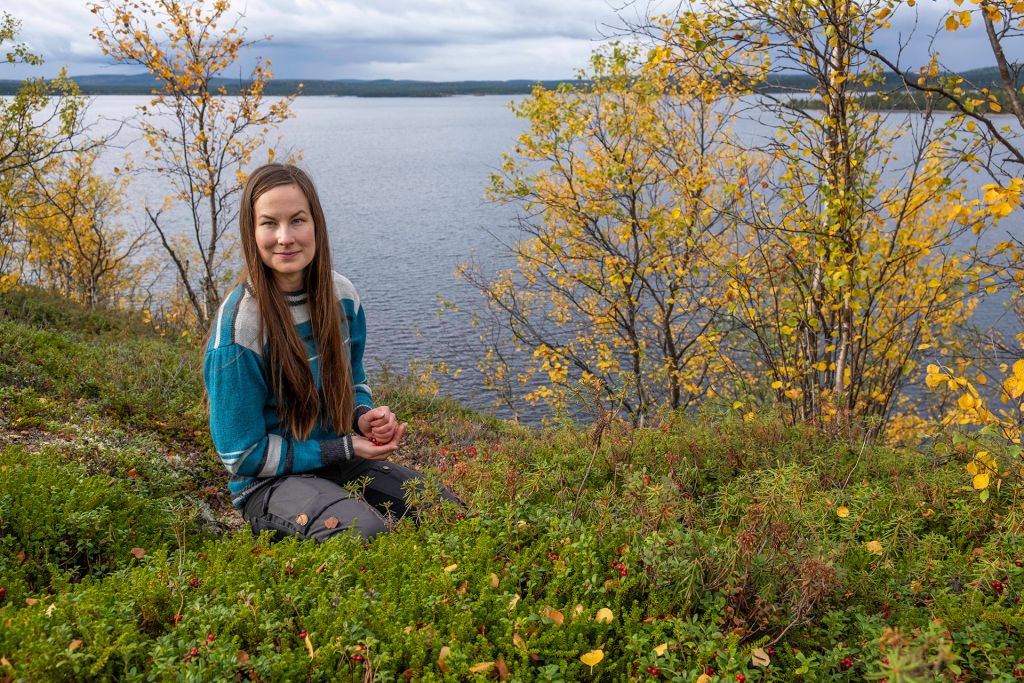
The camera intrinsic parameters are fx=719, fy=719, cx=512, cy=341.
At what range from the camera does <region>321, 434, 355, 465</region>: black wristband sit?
373cm

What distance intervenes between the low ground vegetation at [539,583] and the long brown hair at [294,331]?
76 cm

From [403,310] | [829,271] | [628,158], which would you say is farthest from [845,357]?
[403,310]

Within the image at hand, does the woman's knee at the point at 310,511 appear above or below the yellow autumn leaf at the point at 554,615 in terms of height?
below

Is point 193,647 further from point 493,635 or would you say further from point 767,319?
point 767,319

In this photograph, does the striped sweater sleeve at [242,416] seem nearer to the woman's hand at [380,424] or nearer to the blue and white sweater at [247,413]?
the blue and white sweater at [247,413]

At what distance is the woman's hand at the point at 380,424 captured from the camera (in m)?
3.89

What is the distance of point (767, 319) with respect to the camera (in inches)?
360

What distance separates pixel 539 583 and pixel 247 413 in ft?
5.61

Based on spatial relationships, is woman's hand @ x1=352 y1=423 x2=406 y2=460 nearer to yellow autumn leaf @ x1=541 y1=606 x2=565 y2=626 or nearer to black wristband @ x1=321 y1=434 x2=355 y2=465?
black wristband @ x1=321 y1=434 x2=355 y2=465

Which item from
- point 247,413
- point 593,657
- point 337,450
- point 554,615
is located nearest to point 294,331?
point 247,413

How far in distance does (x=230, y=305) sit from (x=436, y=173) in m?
53.0

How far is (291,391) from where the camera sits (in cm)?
375

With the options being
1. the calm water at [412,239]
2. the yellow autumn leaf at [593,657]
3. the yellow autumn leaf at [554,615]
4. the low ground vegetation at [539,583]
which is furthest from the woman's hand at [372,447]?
the calm water at [412,239]

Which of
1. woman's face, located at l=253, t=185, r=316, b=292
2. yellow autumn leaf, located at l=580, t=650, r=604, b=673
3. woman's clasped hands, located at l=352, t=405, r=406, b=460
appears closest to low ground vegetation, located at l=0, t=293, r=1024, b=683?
yellow autumn leaf, located at l=580, t=650, r=604, b=673
